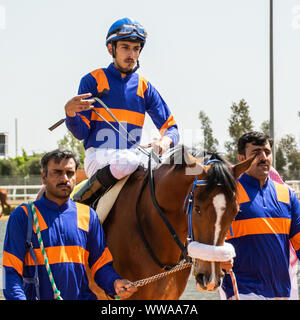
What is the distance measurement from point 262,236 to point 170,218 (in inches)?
35.4

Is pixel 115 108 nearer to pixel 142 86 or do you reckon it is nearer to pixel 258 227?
pixel 142 86

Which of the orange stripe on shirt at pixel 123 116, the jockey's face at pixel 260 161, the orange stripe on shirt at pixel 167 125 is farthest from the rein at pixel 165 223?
the jockey's face at pixel 260 161

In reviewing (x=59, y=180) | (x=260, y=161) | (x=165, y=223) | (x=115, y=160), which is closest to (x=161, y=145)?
(x=115, y=160)

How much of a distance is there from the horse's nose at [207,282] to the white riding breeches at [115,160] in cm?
133

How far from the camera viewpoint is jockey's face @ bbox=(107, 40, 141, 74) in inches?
182

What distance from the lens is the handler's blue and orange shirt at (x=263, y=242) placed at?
426cm

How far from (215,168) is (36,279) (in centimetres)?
141

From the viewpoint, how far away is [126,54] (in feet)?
15.3

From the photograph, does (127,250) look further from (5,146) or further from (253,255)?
(5,146)

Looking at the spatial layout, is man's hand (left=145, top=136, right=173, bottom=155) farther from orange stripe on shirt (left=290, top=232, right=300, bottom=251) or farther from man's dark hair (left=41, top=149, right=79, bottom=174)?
orange stripe on shirt (left=290, top=232, right=300, bottom=251)

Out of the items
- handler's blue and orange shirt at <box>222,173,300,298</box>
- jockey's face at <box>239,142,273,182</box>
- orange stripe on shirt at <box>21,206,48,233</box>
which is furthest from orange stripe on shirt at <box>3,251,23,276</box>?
jockey's face at <box>239,142,273,182</box>

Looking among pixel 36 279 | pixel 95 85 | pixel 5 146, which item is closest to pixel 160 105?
pixel 95 85

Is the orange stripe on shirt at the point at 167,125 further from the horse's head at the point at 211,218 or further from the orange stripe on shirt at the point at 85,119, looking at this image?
the horse's head at the point at 211,218

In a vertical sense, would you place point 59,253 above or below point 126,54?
below
